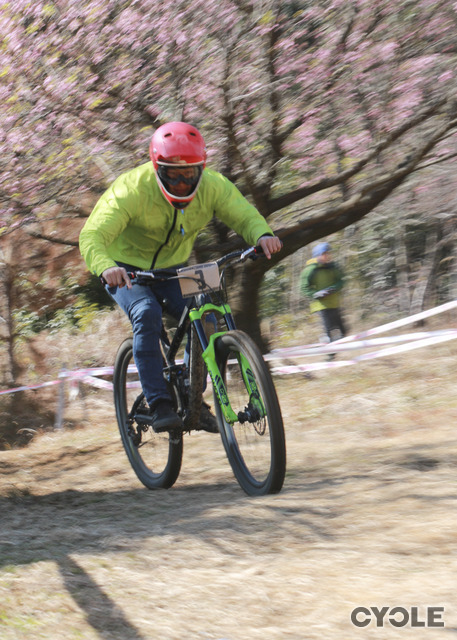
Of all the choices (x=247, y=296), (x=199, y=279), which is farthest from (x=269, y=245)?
(x=247, y=296)

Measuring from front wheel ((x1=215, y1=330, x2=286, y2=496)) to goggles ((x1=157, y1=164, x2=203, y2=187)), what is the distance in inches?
34.5

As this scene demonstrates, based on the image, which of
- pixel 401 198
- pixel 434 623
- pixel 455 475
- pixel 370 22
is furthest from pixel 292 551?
pixel 401 198

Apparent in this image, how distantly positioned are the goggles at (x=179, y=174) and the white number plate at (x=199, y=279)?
47 cm

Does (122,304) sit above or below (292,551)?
above

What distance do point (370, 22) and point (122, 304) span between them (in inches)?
184

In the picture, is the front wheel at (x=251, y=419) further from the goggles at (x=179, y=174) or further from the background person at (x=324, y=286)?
the background person at (x=324, y=286)

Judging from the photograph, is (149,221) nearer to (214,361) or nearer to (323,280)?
(214,361)

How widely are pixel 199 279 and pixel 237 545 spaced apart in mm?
1584

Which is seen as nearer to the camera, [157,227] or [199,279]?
[199,279]

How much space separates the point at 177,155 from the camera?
13.3 ft

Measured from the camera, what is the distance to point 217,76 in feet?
25.1

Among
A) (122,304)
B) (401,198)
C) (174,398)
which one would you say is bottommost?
(174,398)

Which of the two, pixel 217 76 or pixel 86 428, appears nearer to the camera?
pixel 217 76

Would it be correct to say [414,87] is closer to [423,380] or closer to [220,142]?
[220,142]
